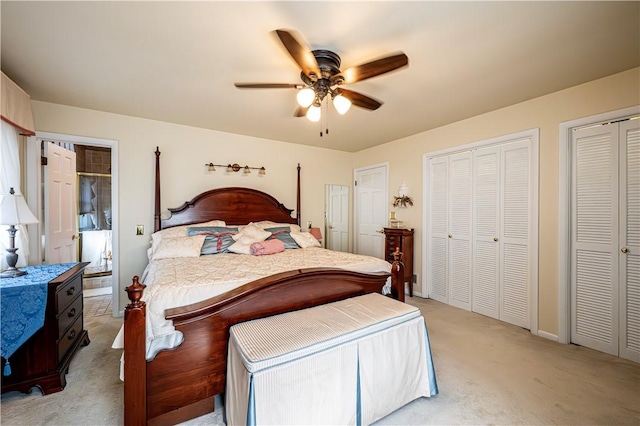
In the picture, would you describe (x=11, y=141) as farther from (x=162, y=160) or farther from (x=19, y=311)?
(x=19, y=311)

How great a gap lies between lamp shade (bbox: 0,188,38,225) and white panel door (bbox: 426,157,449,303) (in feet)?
14.5

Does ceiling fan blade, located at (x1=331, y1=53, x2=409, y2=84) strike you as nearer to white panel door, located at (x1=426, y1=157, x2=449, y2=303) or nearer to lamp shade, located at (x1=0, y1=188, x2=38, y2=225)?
white panel door, located at (x1=426, y1=157, x2=449, y2=303)

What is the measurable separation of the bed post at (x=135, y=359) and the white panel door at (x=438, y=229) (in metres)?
3.63

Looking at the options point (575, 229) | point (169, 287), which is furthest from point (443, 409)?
point (575, 229)

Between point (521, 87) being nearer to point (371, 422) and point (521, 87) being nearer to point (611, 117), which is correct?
point (611, 117)

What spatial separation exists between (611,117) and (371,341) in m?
2.92

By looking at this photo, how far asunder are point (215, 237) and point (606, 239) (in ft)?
13.0

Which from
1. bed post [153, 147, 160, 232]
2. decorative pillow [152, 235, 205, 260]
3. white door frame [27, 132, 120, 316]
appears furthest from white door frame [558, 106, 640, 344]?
white door frame [27, 132, 120, 316]

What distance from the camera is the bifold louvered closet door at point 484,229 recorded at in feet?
9.81

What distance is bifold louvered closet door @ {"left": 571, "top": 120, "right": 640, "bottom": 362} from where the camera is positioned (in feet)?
7.58

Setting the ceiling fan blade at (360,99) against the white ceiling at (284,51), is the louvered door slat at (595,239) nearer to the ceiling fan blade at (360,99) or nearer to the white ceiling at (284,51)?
the white ceiling at (284,51)

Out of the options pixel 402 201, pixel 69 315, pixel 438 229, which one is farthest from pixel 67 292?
pixel 438 229

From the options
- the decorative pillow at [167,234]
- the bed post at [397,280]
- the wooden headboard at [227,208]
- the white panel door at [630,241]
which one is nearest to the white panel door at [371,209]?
the wooden headboard at [227,208]

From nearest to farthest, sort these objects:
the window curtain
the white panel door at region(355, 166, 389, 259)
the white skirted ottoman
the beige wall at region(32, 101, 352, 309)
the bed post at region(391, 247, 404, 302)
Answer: the white skirted ottoman → the window curtain → the bed post at region(391, 247, 404, 302) → the beige wall at region(32, 101, 352, 309) → the white panel door at region(355, 166, 389, 259)
